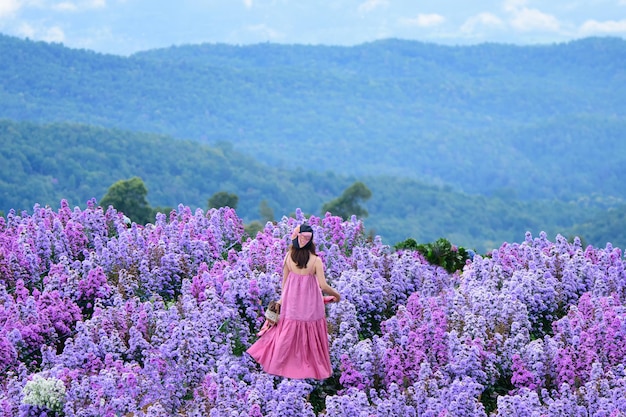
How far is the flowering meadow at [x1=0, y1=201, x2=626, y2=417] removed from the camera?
8539 mm

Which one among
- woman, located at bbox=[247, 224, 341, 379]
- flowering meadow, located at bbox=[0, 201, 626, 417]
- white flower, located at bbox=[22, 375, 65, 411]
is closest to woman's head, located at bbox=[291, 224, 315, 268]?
woman, located at bbox=[247, 224, 341, 379]

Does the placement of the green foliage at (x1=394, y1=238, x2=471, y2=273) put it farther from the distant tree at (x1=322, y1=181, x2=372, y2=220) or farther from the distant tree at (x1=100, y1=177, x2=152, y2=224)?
the distant tree at (x1=322, y1=181, x2=372, y2=220)

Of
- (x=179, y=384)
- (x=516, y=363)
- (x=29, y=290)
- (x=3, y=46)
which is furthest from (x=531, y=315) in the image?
(x=3, y=46)

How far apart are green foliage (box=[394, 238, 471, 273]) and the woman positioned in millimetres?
4775

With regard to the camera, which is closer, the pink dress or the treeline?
the pink dress

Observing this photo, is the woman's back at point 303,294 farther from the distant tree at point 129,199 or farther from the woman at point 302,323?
the distant tree at point 129,199

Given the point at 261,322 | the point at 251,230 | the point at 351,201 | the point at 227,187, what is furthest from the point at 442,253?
the point at 227,187

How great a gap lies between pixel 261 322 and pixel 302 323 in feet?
4.20

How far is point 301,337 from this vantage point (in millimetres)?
9125

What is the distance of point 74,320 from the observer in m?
10.6

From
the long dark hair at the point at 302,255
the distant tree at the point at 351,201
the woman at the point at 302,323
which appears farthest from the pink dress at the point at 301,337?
the distant tree at the point at 351,201

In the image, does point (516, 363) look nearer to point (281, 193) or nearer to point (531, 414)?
point (531, 414)

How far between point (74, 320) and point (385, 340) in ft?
12.4

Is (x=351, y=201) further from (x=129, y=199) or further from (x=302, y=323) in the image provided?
(x=302, y=323)
